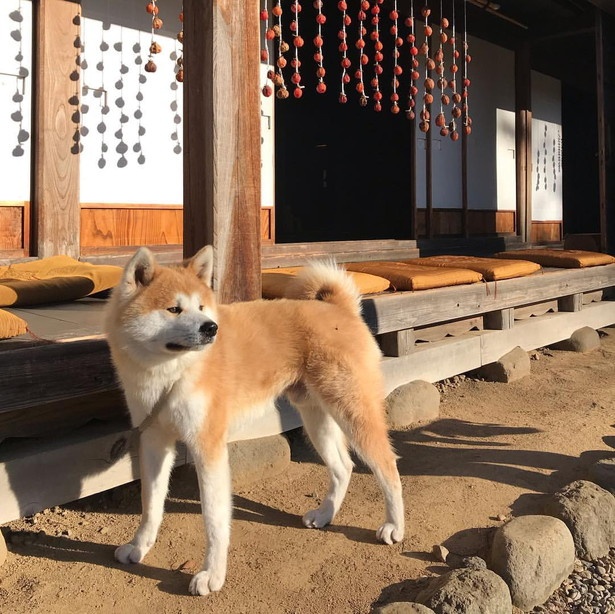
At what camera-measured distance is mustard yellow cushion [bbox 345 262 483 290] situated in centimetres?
507

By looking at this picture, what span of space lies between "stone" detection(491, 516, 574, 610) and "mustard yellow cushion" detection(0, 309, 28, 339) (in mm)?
2195

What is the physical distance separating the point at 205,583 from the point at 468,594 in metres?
0.94

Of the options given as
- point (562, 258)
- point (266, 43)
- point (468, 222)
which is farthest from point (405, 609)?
point (468, 222)

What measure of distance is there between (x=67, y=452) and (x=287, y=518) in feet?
3.50

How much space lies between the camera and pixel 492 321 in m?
6.04

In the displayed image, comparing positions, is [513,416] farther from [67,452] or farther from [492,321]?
[67,452]

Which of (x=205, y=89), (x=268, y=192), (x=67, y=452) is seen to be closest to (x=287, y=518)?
(x=67, y=452)

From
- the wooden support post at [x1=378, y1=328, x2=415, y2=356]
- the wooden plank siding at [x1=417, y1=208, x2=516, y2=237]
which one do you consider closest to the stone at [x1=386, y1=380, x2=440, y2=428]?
the wooden support post at [x1=378, y1=328, x2=415, y2=356]

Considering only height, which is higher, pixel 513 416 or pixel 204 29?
pixel 204 29

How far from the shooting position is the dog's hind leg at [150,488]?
106 inches

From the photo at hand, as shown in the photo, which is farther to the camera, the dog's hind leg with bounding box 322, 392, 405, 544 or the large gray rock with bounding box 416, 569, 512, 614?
the dog's hind leg with bounding box 322, 392, 405, 544

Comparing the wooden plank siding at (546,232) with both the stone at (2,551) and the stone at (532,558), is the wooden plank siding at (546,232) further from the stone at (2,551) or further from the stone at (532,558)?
the stone at (2,551)

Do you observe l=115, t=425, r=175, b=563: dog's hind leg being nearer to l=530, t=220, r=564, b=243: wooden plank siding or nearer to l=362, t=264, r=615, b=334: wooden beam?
l=362, t=264, r=615, b=334: wooden beam

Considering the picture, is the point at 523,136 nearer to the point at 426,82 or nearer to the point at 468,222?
the point at 468,222
